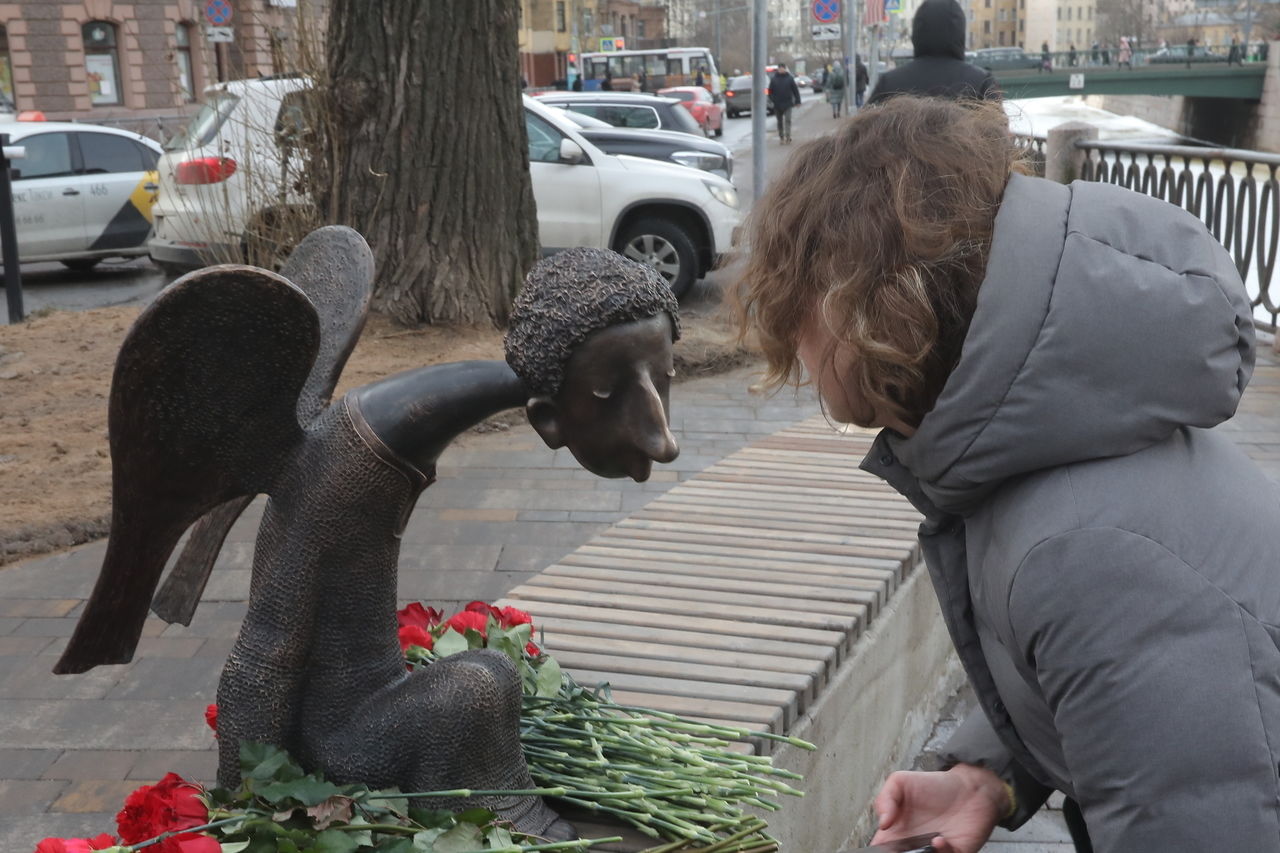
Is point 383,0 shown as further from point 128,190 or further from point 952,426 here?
point 128,190

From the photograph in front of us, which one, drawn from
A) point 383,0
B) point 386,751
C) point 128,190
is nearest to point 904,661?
point 386,751

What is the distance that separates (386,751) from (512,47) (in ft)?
19.7

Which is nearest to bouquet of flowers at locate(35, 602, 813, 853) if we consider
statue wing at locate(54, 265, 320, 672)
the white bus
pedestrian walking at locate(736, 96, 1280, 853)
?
statue wing at locate(54, 265, 320, 672)

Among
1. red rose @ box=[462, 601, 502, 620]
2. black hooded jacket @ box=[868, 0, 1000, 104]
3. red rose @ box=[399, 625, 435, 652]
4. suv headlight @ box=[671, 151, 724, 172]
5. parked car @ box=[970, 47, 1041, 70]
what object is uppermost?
parked car @ box=[970, 47, 1041, 70]

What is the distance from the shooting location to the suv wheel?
11.0m

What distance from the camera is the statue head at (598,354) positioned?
185cm

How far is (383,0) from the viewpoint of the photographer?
23.6 feet

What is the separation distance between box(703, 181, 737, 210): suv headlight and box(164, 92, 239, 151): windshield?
156 inches

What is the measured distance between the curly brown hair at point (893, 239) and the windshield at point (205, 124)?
7288mm

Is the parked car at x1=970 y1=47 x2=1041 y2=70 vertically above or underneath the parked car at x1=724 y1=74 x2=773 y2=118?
above

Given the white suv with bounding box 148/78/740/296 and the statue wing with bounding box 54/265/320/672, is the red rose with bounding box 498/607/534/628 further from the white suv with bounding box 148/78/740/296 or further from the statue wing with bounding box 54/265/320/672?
the white suv with bounding box 148/78/740/296

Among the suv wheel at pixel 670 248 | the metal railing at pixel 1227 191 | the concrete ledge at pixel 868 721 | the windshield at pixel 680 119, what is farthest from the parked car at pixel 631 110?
the concrete ledge at pixel 868 721

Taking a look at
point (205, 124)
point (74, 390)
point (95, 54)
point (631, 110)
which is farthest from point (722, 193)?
point (95, 54)

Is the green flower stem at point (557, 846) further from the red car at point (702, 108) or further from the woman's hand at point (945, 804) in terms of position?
the red car at point (702, 108)
